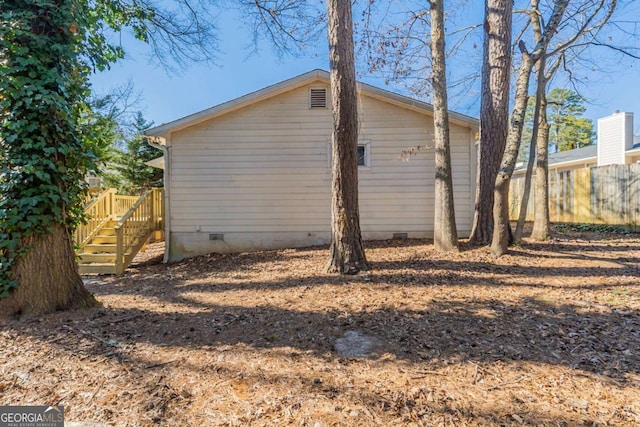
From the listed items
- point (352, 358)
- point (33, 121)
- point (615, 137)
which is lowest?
point (352, 358)

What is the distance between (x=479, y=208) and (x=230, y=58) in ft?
21.4

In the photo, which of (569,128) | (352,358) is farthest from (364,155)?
(569,128)

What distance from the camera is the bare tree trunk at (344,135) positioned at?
4.55 metres

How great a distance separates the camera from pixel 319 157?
7957 mm

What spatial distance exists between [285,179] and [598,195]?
34.0 feet

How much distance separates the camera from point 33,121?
313 cm

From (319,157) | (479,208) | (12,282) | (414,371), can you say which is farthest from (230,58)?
(414,371)

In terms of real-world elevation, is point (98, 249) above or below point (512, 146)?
below

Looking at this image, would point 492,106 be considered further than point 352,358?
Yes

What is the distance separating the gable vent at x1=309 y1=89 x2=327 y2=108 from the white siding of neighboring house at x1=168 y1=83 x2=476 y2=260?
138 millimetres

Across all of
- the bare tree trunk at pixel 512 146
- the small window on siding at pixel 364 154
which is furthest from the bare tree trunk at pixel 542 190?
the small window on siding at pixel 364 154

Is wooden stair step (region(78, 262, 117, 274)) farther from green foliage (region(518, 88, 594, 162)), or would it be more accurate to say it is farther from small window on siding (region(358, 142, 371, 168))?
green foliage (region(518, 88, 594, 162))

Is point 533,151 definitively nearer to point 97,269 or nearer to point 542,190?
point 542,190

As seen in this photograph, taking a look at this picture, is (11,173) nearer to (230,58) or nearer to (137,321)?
(137,321)
